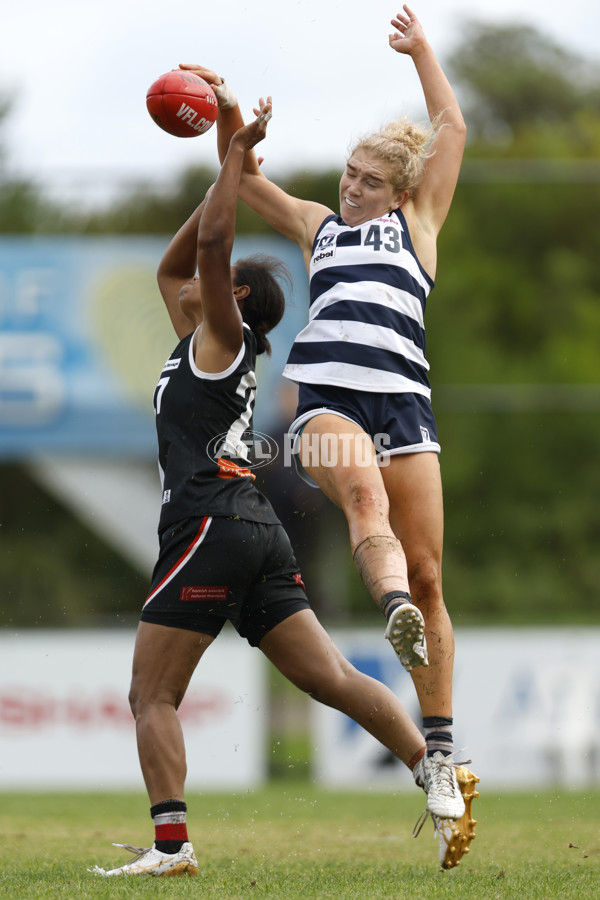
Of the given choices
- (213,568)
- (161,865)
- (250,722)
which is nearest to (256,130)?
(213,568)

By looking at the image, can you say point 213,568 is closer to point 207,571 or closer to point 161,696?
point 207,571

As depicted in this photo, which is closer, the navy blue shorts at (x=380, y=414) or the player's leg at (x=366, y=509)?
the player's leg at (x=366, y=509)

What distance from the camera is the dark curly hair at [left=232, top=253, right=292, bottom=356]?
17.7 ft

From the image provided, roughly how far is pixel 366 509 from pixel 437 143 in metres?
1.75

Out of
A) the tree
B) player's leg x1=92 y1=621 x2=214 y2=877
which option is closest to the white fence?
player's leg x1=92 y1=621 x2=214 y2=877

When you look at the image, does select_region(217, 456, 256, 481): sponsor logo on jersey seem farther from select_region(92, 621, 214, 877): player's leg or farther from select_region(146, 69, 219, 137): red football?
select_region(146, 69, 219, 137): red football

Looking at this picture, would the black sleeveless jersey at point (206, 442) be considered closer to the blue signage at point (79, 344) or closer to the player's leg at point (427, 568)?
the player's leg at point (427, 568)

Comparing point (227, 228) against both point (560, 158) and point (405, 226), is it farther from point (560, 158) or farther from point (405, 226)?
point (560, 158)

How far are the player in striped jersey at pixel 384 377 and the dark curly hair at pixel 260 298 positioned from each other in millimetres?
177

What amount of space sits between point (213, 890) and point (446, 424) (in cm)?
2024

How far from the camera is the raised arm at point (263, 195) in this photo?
17.9 ft

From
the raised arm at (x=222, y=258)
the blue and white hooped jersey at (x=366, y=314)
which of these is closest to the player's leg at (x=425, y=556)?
the blue and white hooped jersey at (x=366, y=314)

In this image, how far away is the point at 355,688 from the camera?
5.18 metres

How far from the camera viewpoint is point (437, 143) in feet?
18.1
